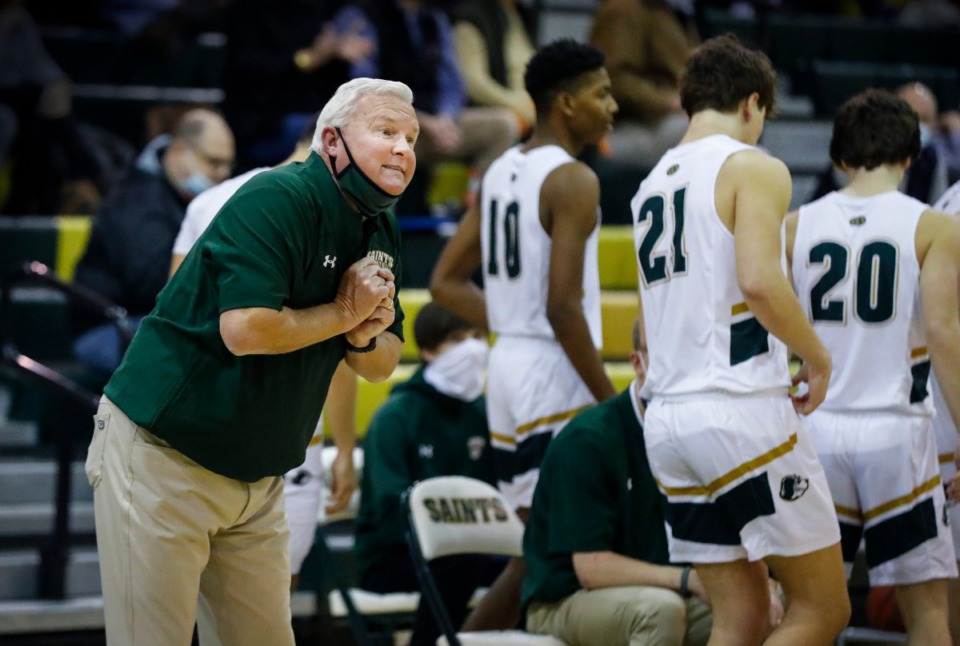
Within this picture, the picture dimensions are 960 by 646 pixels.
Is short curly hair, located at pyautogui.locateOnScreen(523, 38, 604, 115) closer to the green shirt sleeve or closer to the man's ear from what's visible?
the man's ear

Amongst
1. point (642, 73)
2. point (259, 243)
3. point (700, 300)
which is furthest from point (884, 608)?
point (642, 73)

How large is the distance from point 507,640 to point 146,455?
4.75 ft

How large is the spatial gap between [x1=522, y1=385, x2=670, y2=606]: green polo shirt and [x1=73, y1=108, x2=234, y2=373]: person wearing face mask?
2600mm

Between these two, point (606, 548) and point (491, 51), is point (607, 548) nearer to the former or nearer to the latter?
point (606, 548)

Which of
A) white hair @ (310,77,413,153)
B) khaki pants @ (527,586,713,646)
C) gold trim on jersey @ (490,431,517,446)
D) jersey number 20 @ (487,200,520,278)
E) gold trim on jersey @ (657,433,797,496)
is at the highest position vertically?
white hair @ (310,77,413,153)

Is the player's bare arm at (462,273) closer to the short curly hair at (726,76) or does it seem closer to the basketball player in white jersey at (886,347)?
the basketball player in white jersey at (886,347)

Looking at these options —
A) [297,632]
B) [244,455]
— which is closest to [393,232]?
[244,455]

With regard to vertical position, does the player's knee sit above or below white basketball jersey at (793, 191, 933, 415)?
below

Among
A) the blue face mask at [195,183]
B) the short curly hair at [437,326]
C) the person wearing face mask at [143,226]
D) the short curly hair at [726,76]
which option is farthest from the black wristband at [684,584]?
the blue face mask at [195,183]

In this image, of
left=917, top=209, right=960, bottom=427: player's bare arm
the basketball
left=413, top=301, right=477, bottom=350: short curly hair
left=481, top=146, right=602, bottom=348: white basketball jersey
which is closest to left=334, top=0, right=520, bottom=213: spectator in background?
left=413, top=301, right=477, bottom=350: short curly hair

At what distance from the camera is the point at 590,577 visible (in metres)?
4.14

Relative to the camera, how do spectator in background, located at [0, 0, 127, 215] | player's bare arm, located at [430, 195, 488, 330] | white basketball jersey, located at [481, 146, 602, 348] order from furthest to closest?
spectator in background, located at [0, 0, 127, 215], player's bare arm, located at [430, 195, 488, 330], white basketball jersey, located at [481, 146, 602, 348]

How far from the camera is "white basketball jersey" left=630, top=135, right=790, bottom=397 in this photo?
3.62 meters

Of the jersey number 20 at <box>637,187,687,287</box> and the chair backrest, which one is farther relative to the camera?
the chair backrest
